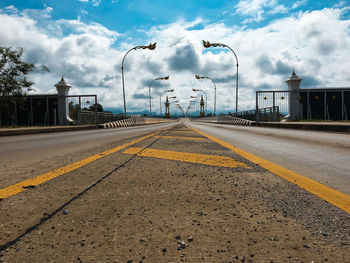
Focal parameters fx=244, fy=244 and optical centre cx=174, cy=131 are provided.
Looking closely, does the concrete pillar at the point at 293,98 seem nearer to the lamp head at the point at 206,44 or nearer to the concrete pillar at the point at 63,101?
the lamp head at the point at 206,44

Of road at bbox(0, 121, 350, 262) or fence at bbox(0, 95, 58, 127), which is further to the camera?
fence at bbox(0, 95, 58, 127)

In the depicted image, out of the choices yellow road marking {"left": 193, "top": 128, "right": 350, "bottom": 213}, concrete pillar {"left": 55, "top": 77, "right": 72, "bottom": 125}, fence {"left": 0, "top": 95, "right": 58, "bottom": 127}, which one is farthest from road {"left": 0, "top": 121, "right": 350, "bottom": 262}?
fence {"left": 0, "top": 95, "right": 58, "bottom": 127}

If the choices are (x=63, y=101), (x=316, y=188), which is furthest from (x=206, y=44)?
(x=316, y=188)

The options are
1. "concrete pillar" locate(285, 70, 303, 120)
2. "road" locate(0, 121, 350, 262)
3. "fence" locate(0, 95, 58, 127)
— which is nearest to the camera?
"road" locate(0, 121, 350, 262)

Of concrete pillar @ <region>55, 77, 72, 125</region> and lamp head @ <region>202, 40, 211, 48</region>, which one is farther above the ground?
lamp head @ <region>202, 40, 211, 48</region>

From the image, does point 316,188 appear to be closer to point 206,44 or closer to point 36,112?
point 206,44

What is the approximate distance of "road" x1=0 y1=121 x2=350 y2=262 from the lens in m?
1.11

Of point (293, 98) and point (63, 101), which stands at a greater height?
point (63, 101)

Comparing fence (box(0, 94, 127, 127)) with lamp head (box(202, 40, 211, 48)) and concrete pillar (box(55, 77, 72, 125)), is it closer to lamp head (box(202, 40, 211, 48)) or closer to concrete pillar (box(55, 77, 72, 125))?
concrete pillar (box(55, 77, 72, 125))

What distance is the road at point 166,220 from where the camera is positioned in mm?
1112

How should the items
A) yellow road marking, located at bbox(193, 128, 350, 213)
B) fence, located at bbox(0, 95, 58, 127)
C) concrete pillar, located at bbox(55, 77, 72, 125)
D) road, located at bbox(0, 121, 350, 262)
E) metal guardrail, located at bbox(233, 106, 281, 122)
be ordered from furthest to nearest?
1. fence, located at bbox(0, 95, 58, 127)
2. concrete pillar, located at bbox(55, 77, 72, 125)
3. metal guardrail, located at bbox(233, 106, 281, 122)
4. yellow road marking, located at bbox(193, 128, 350, 213)
5. road, located at bbox(0, 121, 350, 262)

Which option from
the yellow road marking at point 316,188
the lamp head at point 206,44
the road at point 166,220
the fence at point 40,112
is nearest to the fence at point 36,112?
the fence at point 40,112

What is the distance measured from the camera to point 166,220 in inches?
57.3

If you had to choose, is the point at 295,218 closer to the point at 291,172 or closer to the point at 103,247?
the point at 103,247
